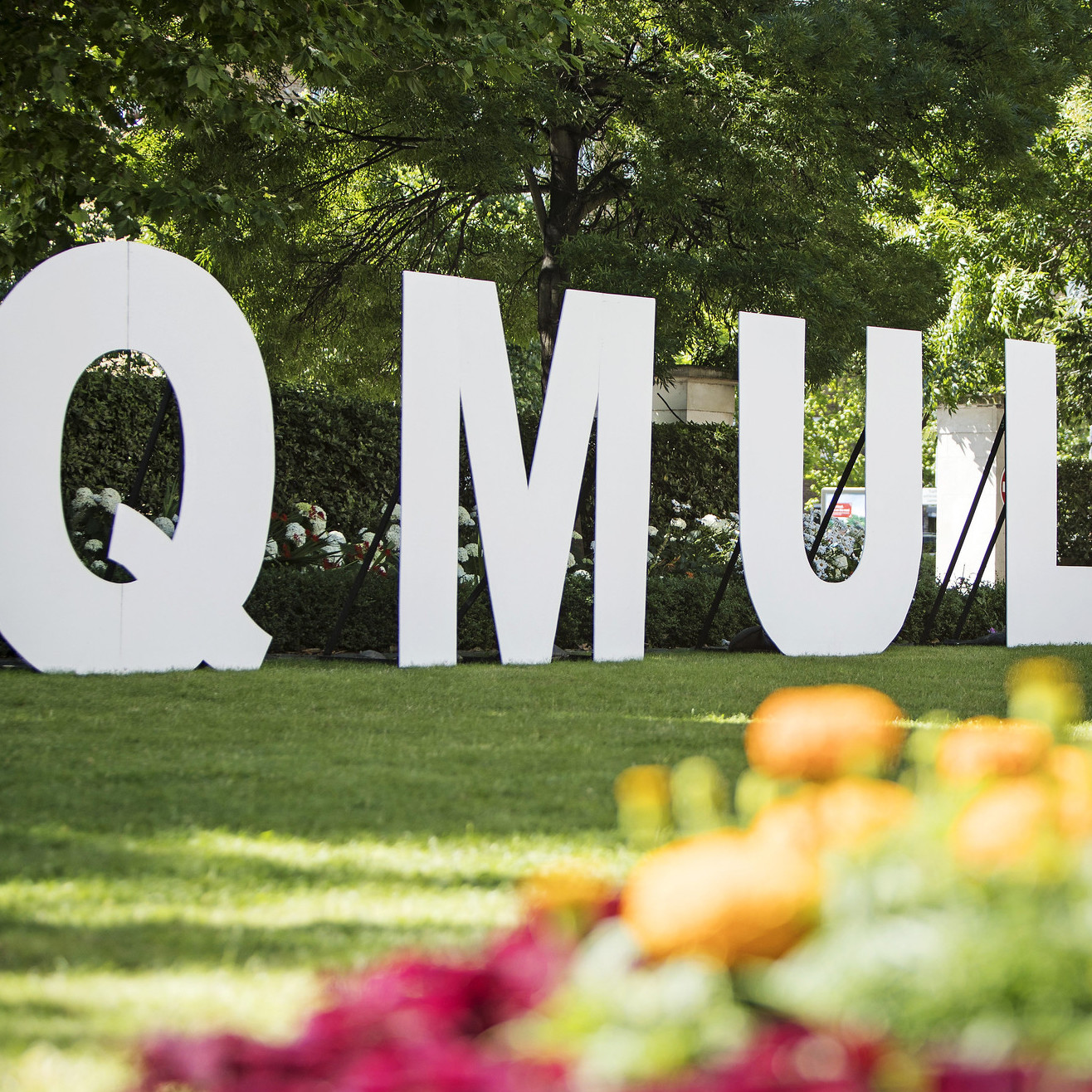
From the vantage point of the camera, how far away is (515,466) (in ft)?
29.0

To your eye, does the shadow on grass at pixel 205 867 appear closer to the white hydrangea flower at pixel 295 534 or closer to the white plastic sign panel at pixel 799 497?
the white plastic sign panel at pixel 799 497

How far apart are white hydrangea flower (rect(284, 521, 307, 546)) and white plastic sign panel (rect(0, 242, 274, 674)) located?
2563 mm

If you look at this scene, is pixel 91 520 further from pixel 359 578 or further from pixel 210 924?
pixel 210 924

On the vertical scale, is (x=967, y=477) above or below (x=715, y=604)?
above

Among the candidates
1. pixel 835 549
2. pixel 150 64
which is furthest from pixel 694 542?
pixel 150 64

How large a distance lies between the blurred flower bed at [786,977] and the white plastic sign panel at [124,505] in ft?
19.9

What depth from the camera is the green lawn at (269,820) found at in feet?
8.29

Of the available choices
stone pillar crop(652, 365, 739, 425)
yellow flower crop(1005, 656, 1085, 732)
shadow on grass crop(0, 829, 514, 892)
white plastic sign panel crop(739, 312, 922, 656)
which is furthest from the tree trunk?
shadow on grass crop(0, 829, 514, 892)

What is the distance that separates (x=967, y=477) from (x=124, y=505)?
1133 cm

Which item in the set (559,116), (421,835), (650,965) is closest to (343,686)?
(421,835)

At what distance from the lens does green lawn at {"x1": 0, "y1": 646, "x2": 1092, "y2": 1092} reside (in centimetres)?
253

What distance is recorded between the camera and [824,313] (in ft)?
41.2

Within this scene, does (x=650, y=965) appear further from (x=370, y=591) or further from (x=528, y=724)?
(x=370, y=591)

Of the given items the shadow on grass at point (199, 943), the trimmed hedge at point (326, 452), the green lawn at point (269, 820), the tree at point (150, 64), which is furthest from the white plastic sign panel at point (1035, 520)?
the shadow on grass at point (199, 943)
